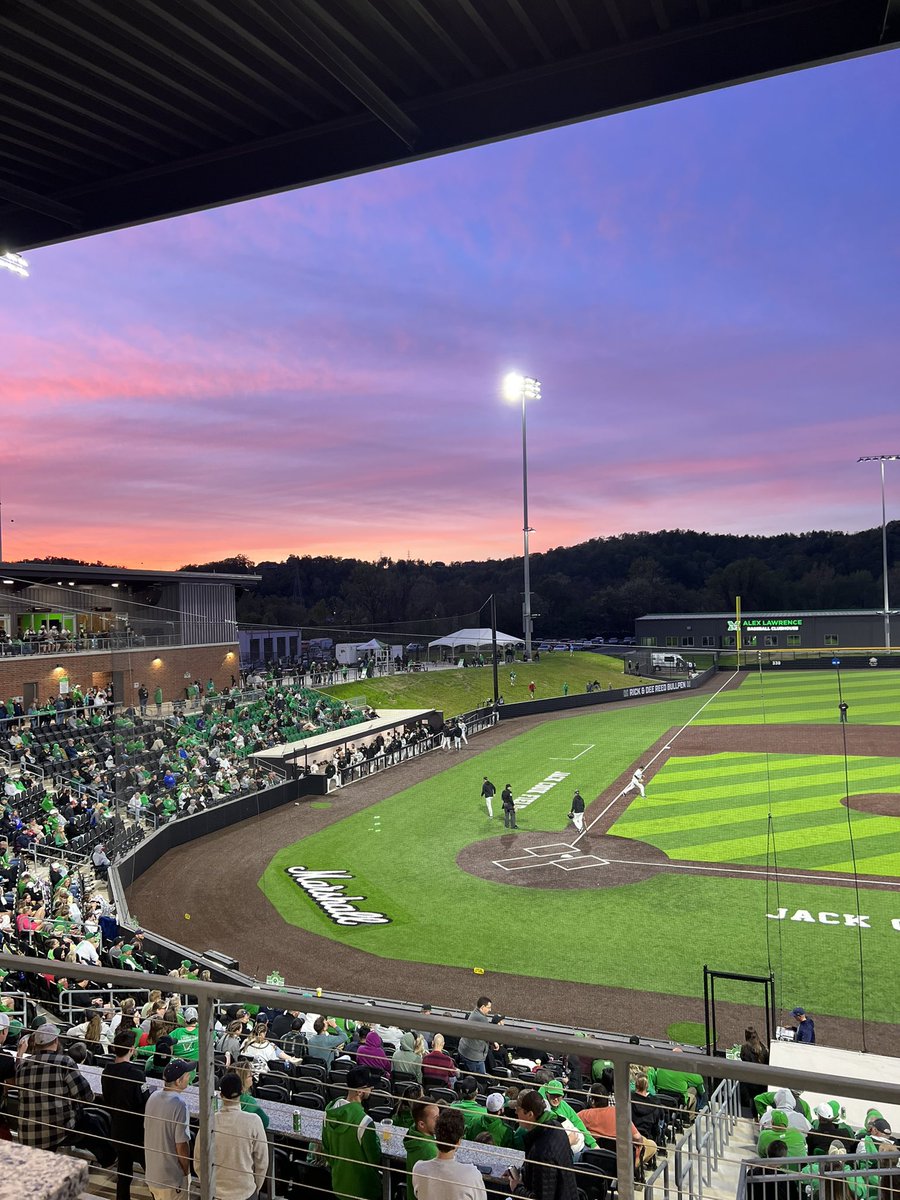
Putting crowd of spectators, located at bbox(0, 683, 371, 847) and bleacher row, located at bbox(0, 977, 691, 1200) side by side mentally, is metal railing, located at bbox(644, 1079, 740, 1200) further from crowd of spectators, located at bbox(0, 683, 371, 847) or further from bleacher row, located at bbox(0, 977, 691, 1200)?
crowd of spectators, located at bbox(0, 683, 371, 847)

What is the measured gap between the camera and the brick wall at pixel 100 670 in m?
32.8

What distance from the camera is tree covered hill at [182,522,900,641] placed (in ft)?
332

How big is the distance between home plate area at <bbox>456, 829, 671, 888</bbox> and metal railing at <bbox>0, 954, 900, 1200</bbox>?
2030 centimetres

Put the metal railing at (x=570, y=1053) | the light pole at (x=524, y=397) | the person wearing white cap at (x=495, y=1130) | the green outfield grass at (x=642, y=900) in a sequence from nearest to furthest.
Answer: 1. the metal railing at (x=570, y=1053)
2. the person wearing white cap at (x=495, y=1130)
3. the green outfield grass at (x=642, y=900)
4. the light pole at (x=524, y=397)

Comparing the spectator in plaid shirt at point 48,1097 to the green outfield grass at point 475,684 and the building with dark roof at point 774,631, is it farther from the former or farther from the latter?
the building with dark roof at point 774,631

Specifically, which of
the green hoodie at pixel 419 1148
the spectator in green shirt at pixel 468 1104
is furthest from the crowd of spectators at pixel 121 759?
the green hoodie at pixel 419 1148

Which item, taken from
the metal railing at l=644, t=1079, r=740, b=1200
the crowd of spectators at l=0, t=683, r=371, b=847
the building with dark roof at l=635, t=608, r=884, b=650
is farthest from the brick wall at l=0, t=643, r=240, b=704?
the building with dark roof at l=635, t=608, r=884, b=650

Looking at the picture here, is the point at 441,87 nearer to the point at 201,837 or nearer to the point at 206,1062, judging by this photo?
the point at 206,1062

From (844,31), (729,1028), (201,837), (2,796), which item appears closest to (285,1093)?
(844,31)

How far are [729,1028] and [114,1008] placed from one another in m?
9.77

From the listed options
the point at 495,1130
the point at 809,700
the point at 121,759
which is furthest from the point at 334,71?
the point at 809,700

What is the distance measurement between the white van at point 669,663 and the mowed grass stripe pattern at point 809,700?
20.1ft

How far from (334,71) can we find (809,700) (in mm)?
50211

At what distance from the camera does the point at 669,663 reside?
64812 mm
